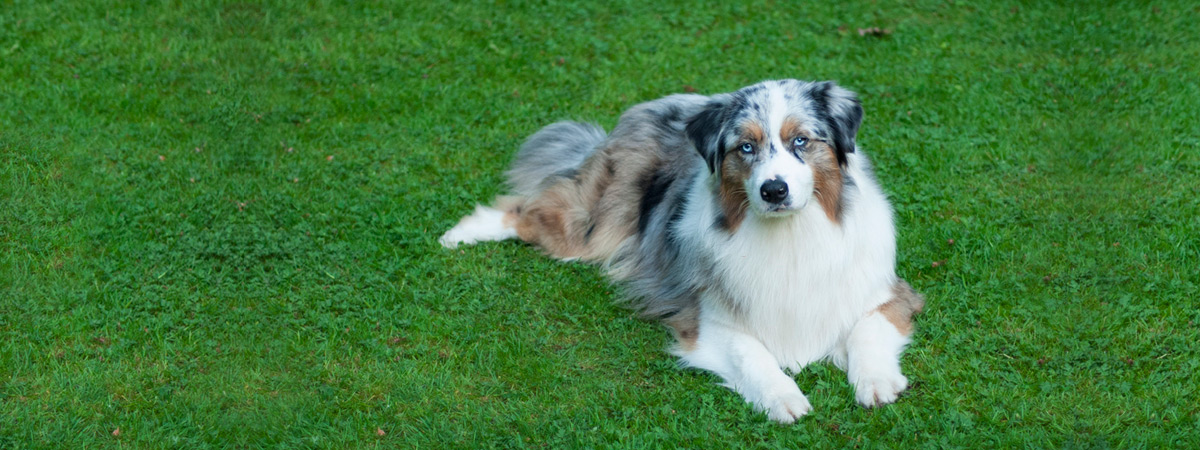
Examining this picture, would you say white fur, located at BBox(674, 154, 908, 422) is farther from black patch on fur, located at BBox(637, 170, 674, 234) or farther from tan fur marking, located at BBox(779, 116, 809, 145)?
black patch on fur, located at BBox(637, 170, 674, 234)

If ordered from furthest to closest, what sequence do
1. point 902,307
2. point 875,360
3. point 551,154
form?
Answer: point 551,154 → point 902,307 → point 875,360

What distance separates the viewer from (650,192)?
6.15m

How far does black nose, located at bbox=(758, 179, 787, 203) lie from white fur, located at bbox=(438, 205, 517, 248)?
2.33 meters

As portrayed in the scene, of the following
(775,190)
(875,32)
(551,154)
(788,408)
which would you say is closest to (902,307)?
(788,408)

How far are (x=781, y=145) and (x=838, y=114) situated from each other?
36 cm

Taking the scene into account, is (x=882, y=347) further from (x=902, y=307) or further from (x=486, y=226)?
(x=486, y=226)

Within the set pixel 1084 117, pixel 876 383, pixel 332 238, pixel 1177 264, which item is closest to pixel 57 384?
pixel 332 238

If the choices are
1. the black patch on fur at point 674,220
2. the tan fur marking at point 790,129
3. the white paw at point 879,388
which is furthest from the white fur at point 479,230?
the white paw at point 879,388

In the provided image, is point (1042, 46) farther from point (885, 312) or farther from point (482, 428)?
point (482, 428)

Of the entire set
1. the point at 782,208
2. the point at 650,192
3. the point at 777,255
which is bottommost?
the point at 650,192

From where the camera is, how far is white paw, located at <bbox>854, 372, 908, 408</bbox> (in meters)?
4.61

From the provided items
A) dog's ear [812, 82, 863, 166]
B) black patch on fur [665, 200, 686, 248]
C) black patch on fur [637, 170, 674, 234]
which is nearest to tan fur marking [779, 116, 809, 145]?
dog's ear [812, 82, 863, 166]

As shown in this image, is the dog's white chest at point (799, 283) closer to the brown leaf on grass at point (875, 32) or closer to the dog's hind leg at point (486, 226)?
the dog's hind leg at point (486, 226)

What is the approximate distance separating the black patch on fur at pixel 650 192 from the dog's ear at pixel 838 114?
4.33 ft
